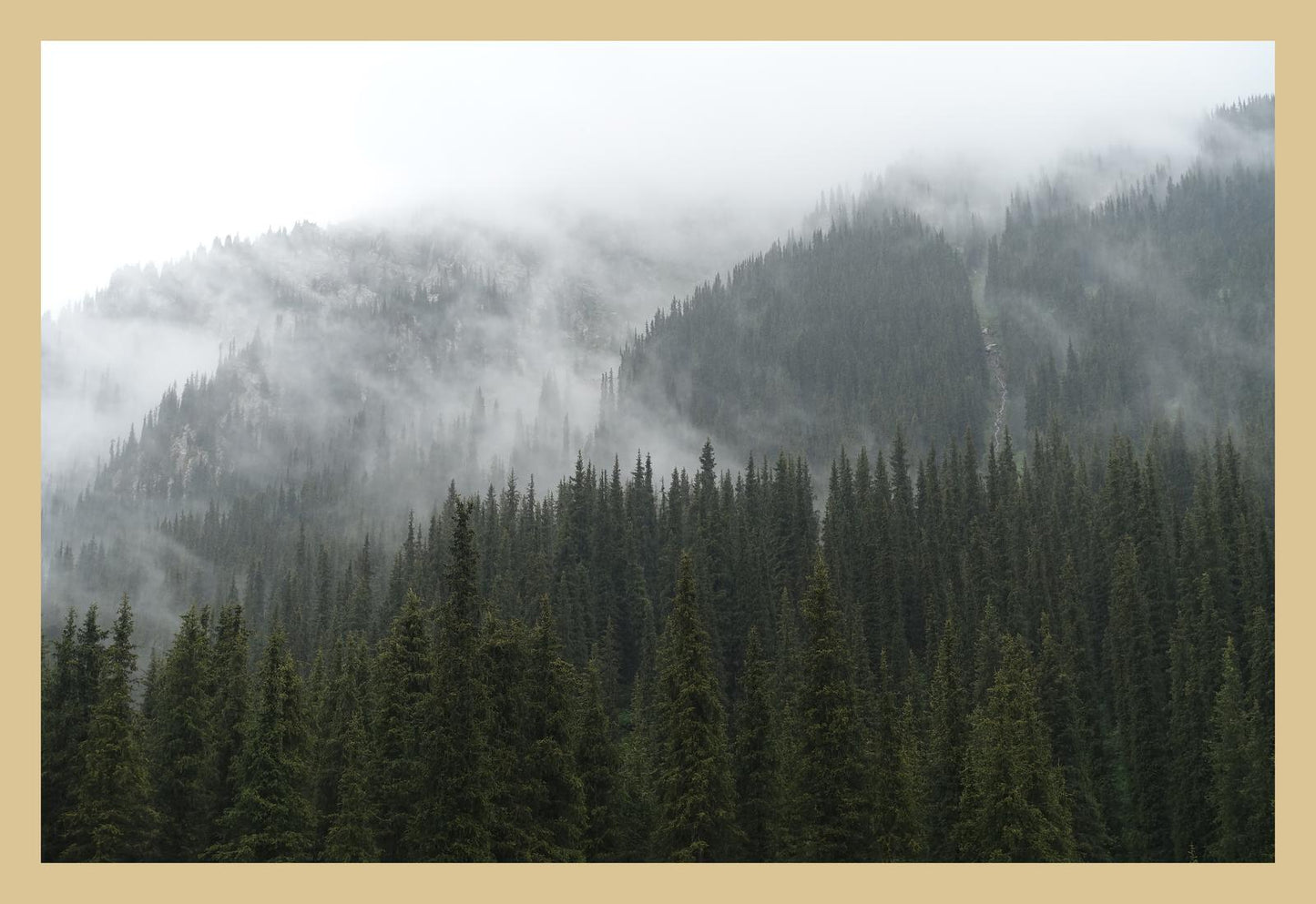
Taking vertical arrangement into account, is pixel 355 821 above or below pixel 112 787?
below

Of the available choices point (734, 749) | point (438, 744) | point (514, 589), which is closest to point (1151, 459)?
point (514, 589)

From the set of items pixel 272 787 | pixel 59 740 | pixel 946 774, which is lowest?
pixel 946 774

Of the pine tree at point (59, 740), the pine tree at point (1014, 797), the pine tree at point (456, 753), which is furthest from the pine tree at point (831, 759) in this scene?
the pine tree at point (59, 740)

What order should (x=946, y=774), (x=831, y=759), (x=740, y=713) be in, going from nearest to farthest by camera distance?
(x=831, y=759)
(x=740, y=713)
(x=946, y=774)

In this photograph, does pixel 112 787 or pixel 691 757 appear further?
pixel 691 757

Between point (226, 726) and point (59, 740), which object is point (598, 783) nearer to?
point (226, 726)

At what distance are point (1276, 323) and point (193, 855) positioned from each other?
5351 centimetres

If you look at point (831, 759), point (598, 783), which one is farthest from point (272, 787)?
point (831, 759)

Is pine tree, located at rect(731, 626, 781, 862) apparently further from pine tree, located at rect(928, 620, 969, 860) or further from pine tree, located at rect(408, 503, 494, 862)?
pine tree, located at rect(408, 503, 494, 862)

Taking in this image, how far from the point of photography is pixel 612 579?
465 feet

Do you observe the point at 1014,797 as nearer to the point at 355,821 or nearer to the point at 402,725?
the point at 402,725

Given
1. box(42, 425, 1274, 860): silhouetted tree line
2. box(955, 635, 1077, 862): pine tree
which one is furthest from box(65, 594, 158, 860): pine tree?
box(955, 635, 1077, 862): pine tree

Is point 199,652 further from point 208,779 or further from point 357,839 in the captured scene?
point 357,839

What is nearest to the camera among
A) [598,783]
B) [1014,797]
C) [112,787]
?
[112,787]
